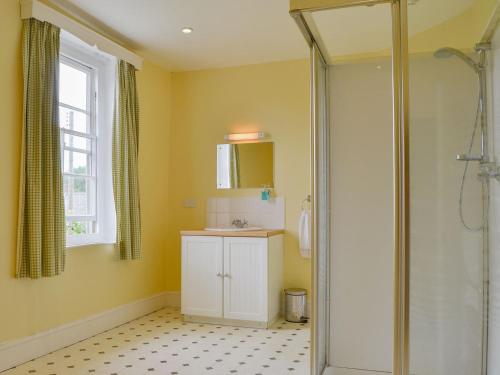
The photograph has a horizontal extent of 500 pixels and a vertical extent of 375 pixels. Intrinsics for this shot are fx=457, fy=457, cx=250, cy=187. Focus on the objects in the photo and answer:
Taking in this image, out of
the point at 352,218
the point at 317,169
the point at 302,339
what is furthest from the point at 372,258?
the point at 302,339

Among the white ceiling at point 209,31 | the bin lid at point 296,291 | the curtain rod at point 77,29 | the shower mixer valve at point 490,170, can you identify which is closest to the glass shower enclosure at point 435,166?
the shower mixer valve at point 490,170

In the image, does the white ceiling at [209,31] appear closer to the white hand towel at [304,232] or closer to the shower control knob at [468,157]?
the shower control knob at [468,157]

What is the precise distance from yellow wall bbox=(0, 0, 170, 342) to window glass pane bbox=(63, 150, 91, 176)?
60 centimetres

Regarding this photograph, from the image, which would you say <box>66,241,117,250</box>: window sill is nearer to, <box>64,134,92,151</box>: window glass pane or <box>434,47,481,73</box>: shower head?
<box>64,134,92,151</box>: window glass pane

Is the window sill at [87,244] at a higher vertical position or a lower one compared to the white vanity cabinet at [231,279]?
higher

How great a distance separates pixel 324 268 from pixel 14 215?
6.95 feet

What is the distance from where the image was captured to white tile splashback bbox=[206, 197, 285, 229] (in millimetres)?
4676

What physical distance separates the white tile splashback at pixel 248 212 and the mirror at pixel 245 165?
163mm

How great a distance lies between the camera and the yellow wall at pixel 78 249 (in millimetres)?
3078

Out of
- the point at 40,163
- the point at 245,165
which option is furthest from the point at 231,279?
the point at 40,163

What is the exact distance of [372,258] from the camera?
8.60ft

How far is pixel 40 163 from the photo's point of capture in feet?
10.5

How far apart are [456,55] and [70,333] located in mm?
3288

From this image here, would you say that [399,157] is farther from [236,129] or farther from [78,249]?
[236,129]
